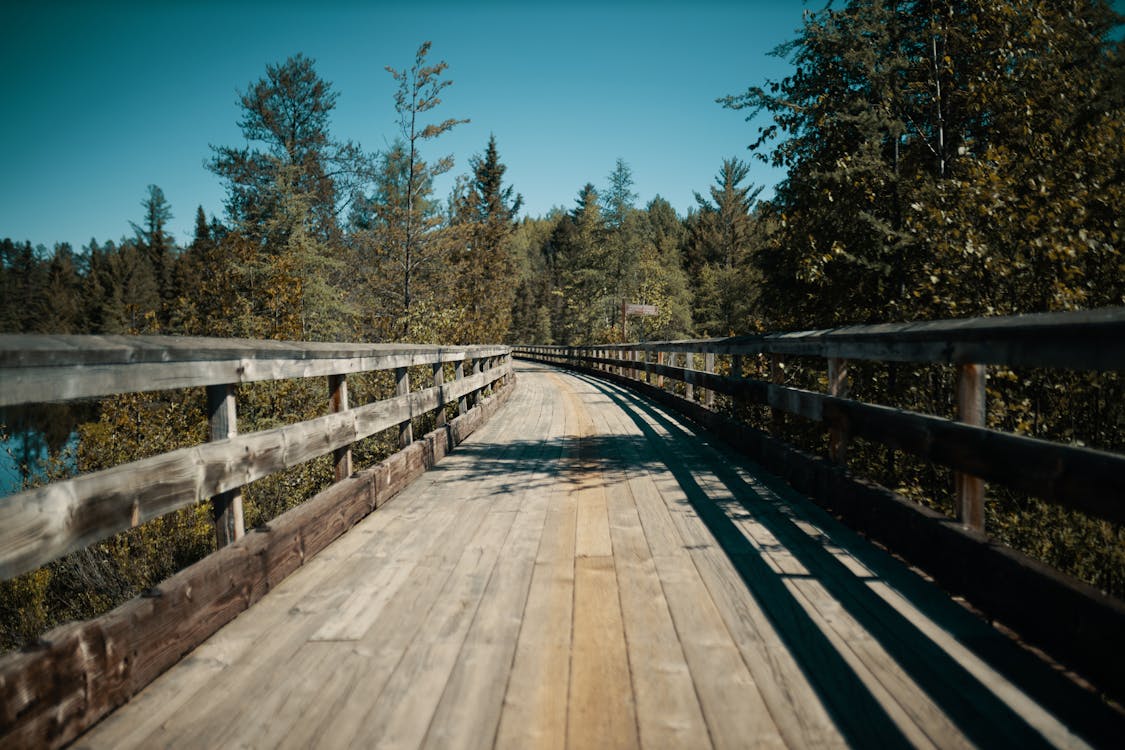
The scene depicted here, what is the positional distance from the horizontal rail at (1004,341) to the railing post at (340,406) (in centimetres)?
333

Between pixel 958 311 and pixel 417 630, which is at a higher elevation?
pixel 958 311

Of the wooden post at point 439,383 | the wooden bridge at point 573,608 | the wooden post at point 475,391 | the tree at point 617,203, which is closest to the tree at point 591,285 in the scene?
the tree at point 617,203

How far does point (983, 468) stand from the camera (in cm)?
245

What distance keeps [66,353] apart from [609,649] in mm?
2145

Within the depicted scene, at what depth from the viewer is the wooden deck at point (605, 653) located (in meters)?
1.83

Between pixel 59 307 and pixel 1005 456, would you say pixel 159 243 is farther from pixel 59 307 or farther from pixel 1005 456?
pixel 1005 456

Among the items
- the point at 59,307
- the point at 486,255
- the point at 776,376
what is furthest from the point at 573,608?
the point at 59,307

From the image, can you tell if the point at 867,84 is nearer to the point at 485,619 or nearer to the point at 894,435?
the point at 894,435

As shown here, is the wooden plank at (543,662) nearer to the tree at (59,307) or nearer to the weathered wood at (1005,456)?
the weathered wood at (1005,456)

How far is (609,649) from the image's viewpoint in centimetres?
232

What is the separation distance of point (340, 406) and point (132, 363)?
1827 millimetres

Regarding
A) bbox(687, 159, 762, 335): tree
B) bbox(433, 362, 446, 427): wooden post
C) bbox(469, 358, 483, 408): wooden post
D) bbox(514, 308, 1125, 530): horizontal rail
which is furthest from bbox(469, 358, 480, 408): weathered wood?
bbox(687, 159, 762, 335): tree

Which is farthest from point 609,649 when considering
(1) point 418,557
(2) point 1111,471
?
(2) point 1111,471

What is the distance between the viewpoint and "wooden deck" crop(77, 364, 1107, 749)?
183 centimetres
